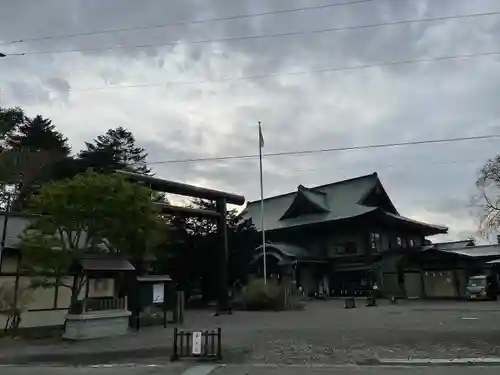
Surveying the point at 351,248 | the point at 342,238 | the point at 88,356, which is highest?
the point at 342,238

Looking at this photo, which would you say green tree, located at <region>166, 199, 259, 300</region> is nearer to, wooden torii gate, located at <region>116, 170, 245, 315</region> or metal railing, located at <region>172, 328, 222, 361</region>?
wooden torii gate, located at <region>116, 170, 245, 315</region>

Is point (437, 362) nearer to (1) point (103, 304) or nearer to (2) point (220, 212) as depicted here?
(1) point (103, 304)

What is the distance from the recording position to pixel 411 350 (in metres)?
11.8

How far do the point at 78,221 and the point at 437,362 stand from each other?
11.8 meters

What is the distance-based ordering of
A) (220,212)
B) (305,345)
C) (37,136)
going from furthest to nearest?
(37,136) → (220,212) → (305,345)

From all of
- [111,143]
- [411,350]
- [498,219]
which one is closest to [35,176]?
[111,143]

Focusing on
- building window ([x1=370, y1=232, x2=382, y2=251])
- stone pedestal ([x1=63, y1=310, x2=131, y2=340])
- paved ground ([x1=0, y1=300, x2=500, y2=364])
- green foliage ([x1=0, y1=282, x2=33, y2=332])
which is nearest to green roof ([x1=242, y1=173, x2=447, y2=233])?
building window ([x1=370, y1=232, x2=382, y2=251])

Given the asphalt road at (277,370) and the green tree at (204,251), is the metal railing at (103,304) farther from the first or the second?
the green tree at (204,251)

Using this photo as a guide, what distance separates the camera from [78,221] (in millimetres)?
16344

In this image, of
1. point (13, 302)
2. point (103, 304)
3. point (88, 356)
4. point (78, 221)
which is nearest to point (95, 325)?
point (103, 304)

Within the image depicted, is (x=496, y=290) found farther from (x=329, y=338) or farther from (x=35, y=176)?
(x=35, y=176)

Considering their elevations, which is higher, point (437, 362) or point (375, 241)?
point (375, 241)

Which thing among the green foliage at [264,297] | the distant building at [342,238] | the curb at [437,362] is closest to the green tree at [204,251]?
the green foliage at [264,297]

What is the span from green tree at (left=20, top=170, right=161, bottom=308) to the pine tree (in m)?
23.3
